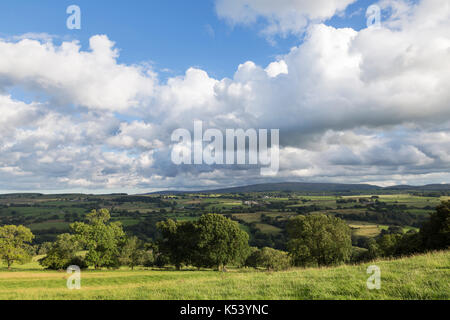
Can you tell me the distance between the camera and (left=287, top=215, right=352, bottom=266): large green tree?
53656mm

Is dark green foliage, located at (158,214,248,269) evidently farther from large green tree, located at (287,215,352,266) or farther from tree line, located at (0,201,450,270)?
large green tree, located at (287,215,352,266)

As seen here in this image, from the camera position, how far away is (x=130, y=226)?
167625 mm

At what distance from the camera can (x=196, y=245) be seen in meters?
74.9

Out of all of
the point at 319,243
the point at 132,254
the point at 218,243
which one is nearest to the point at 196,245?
the point at 218,243

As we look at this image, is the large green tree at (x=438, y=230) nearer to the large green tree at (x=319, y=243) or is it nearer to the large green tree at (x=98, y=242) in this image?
the large green tree at (x=319, y=243)

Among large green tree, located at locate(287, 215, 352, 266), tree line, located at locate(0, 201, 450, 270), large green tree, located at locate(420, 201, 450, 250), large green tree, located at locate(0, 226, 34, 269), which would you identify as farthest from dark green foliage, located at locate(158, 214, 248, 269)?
large green tree, located at locate(420, 201, 450, 250)

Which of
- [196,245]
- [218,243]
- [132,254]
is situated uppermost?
[218,243]

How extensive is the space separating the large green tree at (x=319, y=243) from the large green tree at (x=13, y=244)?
236 feet

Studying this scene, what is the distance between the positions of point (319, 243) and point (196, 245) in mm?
34643

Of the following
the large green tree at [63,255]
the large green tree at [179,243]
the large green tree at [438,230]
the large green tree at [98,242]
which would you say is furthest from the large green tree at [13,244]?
the large green tree at [438,230]

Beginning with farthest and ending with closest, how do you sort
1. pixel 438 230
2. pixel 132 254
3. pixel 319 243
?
pixel 132 254 < pixel 319 243 < pixel 438 230

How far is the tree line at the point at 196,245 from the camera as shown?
54.6m

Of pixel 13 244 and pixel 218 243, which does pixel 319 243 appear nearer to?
pixel 218 243
